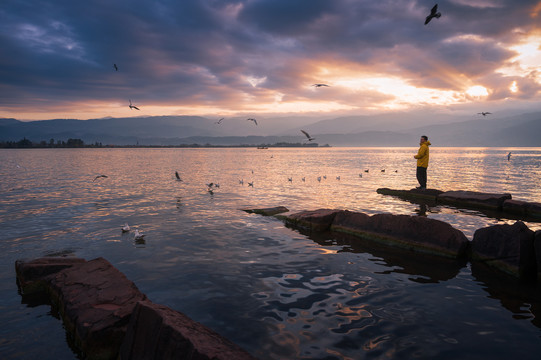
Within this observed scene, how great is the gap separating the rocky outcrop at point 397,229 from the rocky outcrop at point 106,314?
24.2 ft

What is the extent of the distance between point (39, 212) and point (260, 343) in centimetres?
1605

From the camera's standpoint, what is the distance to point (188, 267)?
865 cm

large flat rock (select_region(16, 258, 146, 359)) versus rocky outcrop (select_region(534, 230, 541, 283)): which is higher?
rocky outcrop (select_region(534, 230, 541, 283))

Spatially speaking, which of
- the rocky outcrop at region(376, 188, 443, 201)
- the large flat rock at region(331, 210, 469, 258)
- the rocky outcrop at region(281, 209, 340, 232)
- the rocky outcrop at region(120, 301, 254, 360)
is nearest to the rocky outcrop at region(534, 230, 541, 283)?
the large flat rock at region(331, 210, 469, 258)

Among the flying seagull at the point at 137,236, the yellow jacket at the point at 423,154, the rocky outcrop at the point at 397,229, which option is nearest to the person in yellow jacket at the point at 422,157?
the yellow jacket at the point at 423,154

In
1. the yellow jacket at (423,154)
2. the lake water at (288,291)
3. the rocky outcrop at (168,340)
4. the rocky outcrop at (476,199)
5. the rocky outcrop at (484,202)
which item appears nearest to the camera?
the rocky outcrop at (168,340)

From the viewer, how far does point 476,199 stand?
16844 mm

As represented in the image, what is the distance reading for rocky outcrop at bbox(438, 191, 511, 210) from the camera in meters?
16.1

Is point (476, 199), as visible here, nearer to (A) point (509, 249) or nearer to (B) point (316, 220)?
(A) point (509, 249)

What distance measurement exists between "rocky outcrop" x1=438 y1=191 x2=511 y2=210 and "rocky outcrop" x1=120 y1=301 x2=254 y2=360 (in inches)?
663

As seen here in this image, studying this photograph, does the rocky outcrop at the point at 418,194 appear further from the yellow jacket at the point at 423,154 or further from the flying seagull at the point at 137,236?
the flying seagull at the point at 137,236

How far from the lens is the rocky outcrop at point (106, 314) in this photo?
13.4 ft

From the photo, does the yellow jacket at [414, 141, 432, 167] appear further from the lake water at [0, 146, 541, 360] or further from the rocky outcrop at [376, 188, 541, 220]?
the lake water at [0, 146, 541, 360]

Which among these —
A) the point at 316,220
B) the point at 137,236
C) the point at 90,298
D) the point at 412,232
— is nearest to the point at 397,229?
the point at 412,232
